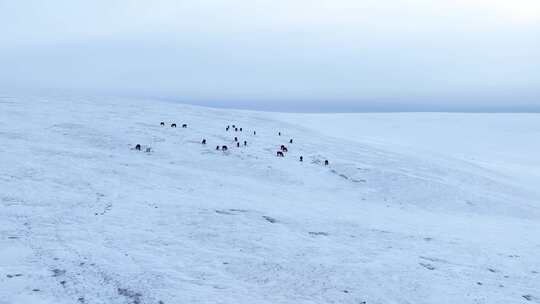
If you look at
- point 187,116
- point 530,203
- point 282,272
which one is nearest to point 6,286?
point 282,272

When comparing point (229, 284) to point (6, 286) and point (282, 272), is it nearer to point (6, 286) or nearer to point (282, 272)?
point (282, 272)

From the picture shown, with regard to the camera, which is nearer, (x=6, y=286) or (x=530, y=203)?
(x=6, y=286)

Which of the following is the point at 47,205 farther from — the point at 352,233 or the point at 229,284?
the point at 352,233

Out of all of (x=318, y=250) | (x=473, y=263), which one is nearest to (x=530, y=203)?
(x=473, y=263)

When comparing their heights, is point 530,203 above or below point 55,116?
below

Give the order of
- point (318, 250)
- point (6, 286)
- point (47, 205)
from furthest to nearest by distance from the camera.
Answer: point (47, 205)
point (318, 250)
point (6, 286)

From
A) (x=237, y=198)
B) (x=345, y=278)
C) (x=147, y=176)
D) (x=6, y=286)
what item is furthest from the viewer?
(x=147, y=176)
